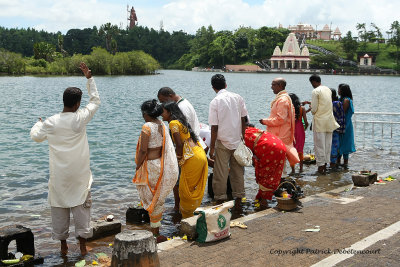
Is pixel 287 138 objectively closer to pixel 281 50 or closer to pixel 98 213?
pixel 98 213

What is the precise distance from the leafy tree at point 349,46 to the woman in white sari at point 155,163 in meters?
125

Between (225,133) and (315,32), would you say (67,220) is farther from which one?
(315,32)

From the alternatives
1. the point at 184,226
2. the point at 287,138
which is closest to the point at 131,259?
the point at 184,226

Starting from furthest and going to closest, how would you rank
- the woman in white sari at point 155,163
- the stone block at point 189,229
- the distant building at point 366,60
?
the distant building at point 366,60 → the woman in white sari at point 155,163 → the stone block at point 189,229

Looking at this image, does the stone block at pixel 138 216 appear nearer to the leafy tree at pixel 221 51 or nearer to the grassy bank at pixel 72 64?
the grassy bank at pixel 72 64

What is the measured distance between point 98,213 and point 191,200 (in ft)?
7.72

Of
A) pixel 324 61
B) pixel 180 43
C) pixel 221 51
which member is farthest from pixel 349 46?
pixel 180 43

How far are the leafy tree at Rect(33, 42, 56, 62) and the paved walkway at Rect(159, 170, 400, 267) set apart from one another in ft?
265

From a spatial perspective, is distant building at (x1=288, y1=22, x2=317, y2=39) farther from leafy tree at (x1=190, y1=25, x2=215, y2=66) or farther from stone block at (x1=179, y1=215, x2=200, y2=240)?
stone block at (x1=179, y1=215, x2=200, y2=240)

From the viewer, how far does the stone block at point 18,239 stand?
480cm

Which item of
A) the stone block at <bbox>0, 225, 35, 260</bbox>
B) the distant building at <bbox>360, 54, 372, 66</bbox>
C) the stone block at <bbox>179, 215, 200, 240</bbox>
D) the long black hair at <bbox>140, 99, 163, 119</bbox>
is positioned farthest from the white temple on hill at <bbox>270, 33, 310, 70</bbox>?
the stone block at <bbox>0, 225, 35, 260</bbox>

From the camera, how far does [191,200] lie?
6.11 metres

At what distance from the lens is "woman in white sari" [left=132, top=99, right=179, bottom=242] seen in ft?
17.9

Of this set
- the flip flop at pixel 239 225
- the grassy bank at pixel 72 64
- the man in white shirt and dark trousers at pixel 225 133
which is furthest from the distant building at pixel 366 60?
the flip flop at pixel 239 225
